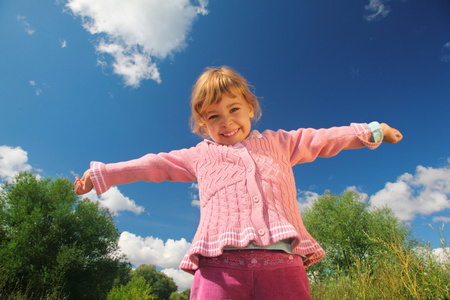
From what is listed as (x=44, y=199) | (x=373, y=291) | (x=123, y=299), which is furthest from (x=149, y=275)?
(x=373, y=291)

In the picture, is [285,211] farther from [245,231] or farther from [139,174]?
[139,174]

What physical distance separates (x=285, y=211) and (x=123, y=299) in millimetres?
22084

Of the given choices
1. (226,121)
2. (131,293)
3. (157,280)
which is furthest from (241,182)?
(157,280)

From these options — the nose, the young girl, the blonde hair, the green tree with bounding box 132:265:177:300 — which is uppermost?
the green tree with bounding box 132:265:177:300

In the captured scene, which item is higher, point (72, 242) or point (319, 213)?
point (319, 213)

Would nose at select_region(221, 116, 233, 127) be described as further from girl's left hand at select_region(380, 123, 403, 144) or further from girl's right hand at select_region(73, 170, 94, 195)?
girl's left hand at select_region(380, 123, 403, 144)

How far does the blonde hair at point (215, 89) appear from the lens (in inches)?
88.7

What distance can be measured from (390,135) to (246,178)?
4.51 ft

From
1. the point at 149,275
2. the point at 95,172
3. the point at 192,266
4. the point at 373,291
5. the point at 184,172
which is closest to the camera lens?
the point at 192,266

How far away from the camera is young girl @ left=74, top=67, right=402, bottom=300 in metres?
1.65

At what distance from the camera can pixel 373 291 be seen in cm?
409

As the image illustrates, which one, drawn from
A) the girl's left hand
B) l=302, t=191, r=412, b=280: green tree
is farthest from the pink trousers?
l=302, t=191, r=412, b=280: green tree

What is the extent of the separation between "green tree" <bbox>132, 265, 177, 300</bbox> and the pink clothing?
1470 inches

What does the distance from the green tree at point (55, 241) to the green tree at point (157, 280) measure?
15684mm
